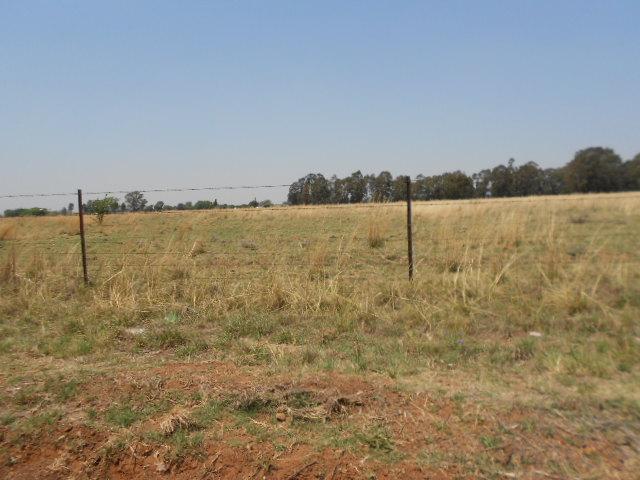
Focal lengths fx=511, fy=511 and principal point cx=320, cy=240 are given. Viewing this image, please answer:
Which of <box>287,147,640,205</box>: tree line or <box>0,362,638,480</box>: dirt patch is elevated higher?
<box>287,147,640,205</box>: tree line

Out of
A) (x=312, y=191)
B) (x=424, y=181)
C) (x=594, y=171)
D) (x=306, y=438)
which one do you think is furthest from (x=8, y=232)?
(x=594, y=171)

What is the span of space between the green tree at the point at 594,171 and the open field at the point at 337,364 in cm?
43

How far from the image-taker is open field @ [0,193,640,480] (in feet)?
11.9

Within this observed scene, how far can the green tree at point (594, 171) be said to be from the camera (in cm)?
862

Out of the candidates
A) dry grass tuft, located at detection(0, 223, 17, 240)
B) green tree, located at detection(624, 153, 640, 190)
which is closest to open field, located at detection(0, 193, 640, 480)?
green tree, located at detection(624, 153, 640, 190)

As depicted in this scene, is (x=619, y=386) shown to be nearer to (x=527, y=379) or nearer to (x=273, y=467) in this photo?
(x=527, y=379)

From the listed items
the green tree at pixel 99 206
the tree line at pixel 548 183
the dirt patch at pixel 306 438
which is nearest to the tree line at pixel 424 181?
the tree line at pixel 548 183

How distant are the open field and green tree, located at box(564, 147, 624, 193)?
0.43 meters

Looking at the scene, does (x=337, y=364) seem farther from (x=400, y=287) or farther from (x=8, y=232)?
(x=8, y=232)

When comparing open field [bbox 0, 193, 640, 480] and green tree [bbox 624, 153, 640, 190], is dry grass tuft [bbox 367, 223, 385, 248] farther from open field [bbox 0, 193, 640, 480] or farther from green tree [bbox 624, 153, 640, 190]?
green tree [bbox 624, 153, 640, 190]

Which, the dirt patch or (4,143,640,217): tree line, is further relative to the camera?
(4,143,640,217): tree line

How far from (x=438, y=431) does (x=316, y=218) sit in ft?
43.3

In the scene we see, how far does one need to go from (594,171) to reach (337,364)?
657 centimetres

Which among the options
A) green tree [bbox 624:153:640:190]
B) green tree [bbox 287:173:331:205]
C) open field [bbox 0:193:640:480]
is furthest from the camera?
green tree [bbox 287:173:331:205]
